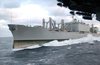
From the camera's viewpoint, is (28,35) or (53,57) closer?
(53,57)

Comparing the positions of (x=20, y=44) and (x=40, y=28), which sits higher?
(x=40, y=28)

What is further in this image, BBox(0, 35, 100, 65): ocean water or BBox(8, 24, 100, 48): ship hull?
BBox(8, 24, 100, 48): ship hull

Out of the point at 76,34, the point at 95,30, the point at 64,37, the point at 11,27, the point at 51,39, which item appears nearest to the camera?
the point at 11,27

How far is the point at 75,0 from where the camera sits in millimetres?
6914

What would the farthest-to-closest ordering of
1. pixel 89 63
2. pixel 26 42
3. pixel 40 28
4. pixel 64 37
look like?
pixel 64 37 → pixel 40 28 → pixel 26 42 → pixel 89 63

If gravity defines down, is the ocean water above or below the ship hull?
below

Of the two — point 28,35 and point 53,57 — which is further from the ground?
point 28,35

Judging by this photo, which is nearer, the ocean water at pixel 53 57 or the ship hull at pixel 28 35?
the ocean water at pixel 53 57

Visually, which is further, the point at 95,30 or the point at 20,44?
the point at 95,30

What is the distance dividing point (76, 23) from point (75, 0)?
82.5 feet

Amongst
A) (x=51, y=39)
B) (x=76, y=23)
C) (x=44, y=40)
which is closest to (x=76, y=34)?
(x=76, y=23)

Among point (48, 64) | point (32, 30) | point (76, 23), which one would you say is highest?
point (76, 23)

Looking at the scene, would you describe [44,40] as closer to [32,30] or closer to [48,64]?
[32,30]

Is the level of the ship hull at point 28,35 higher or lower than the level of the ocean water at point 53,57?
higher
